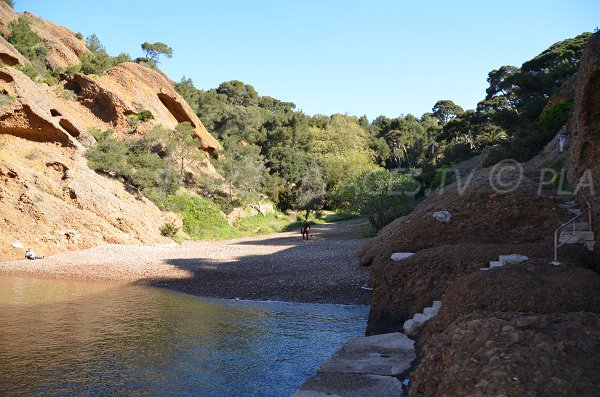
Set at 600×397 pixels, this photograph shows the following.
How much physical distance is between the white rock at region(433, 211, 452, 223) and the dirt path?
2866mm

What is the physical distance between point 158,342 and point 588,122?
37.6 ft

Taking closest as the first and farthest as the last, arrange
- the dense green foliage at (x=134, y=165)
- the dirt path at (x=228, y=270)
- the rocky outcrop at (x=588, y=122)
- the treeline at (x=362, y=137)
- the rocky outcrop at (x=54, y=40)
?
1. the rocky outcrop at (x=588, y=122)
2. the dirt path at (x=228, y=270)
3. the dense green foliage at (x=134, y=165)
4. the treeline at (x=362, y=137)
5. the rocky outcrop at (x=54, y=40)

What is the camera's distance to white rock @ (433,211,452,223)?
12.5 metres

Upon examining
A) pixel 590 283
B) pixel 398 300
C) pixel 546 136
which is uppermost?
pixel 546 136

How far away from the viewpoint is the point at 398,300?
9.04 metres

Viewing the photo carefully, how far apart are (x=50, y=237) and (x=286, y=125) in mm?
45217

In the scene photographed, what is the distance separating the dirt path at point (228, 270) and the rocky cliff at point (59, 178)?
1.60m

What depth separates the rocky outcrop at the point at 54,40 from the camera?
39281 millimetres

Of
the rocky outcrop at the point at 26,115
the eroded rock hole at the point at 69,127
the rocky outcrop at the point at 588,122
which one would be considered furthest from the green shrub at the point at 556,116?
the eroded rock hole at the point at 69,127

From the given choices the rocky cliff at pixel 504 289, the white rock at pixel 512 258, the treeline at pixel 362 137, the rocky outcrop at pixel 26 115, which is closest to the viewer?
the rocky cliff at pixel 504 289

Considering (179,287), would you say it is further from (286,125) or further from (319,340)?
(286,125)

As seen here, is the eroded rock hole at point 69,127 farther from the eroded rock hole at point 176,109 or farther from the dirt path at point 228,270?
the eroded rock hole at point 176,109

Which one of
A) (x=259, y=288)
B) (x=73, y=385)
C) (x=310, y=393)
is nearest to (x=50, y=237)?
(x=259, y=288)

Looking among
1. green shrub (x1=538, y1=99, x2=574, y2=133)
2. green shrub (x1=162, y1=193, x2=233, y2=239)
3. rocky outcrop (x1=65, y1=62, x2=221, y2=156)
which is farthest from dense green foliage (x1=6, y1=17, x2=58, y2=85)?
green shrub (x1=538, y1=99, x2=574, y2=133)
